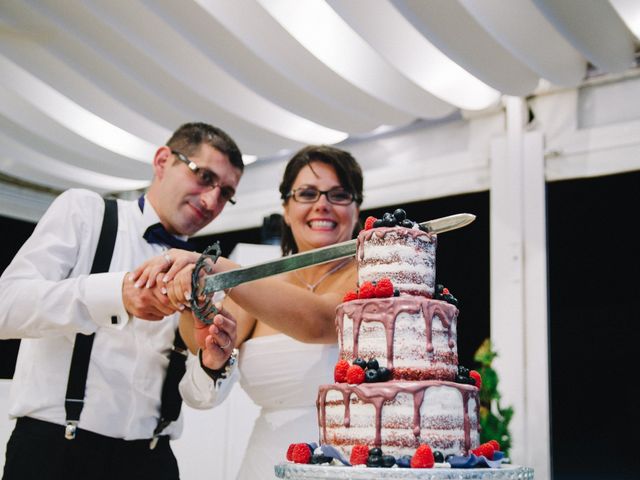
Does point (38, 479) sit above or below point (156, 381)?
below

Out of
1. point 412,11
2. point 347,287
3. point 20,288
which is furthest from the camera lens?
point 412,11

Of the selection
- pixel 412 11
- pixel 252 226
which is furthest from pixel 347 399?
pixel 252 226

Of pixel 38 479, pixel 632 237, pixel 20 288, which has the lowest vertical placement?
pixel 38 479

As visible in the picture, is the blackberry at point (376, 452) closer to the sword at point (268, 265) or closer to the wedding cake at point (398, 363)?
the wedding cake at point (398, 363)

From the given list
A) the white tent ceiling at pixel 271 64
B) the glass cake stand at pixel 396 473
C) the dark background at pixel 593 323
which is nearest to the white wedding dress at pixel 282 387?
the glass cake stand at pixel 396 473

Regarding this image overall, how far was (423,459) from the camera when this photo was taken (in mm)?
1543

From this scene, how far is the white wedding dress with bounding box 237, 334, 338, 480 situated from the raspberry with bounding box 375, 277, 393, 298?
35.7 inches

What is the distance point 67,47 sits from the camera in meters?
3.77

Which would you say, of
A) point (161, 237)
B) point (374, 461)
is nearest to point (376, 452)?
point (374, 461)

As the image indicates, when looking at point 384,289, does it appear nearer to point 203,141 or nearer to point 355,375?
point 355,375

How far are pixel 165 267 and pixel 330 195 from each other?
783mm

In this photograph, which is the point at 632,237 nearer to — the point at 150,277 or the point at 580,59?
the point at 580,59

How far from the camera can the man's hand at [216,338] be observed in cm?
234

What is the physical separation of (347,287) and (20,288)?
1.11 metres
